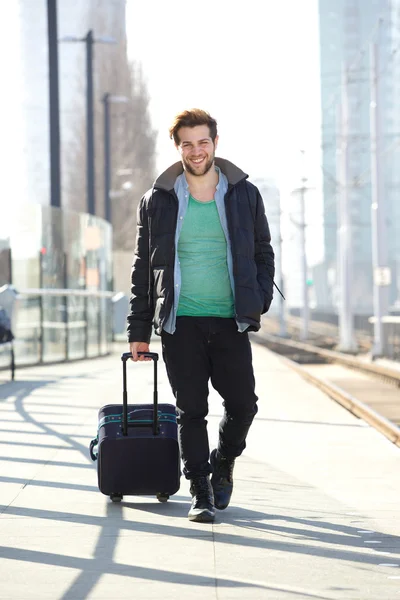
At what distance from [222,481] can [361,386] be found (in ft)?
51.3

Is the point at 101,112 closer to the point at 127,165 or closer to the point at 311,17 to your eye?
the point at 127,165

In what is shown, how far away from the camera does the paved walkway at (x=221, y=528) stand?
475 cm

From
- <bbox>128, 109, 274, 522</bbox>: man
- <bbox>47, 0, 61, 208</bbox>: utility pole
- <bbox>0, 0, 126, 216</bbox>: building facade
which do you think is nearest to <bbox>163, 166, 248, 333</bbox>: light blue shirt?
<bbox>128, 109, 274, 522</bbox>: man

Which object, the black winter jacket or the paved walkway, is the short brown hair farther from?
the paved walkway

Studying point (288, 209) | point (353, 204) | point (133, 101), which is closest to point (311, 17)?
point (353, 204)

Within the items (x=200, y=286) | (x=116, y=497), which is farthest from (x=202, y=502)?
(x=200, y=286)

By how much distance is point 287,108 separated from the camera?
58.2 meters

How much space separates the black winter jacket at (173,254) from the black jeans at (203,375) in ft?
0.41

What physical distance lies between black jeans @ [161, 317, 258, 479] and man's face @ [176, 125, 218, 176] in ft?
2.21

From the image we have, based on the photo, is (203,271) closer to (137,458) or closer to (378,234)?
(137,458)

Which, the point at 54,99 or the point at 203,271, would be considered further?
the point at 54,99

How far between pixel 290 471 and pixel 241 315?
2.37m

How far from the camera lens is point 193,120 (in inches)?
243

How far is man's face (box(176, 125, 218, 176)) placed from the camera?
6.15 m
